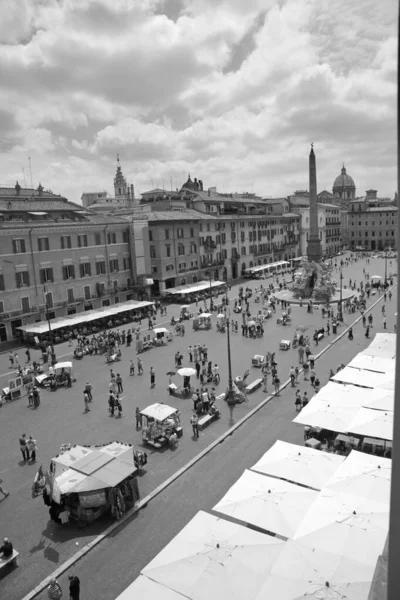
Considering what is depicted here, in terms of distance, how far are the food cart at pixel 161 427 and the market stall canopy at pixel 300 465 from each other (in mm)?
4816

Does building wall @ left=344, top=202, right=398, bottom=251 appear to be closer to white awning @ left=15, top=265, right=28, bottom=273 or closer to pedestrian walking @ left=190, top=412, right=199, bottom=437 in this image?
white awning @ left=15, top=265, right=28, bottom=273

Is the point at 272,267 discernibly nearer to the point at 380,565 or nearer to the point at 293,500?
the point at 293,500

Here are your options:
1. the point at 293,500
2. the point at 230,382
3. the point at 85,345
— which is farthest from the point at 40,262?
the point at 293,500

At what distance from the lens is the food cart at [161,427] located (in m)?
17.8

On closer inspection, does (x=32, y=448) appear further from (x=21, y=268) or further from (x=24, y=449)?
(x=21, y=268)

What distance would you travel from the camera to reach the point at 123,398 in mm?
22812

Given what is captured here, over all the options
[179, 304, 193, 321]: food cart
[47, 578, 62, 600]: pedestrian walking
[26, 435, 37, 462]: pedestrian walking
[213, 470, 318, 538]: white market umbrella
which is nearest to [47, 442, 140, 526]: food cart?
[47, 578, 62, 600]: pedestrian walking

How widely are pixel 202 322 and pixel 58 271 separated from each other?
43.1 ft

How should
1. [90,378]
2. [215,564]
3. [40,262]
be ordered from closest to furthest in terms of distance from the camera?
[215,564] < [90,378] < [40,262]

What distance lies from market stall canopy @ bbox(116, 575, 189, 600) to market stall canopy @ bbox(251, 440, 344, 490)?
16.8ft

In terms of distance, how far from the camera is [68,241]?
4112 cm

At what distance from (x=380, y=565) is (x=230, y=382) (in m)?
16.2

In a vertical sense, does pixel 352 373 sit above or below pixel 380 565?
below

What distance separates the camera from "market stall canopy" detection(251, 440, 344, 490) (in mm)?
13219
